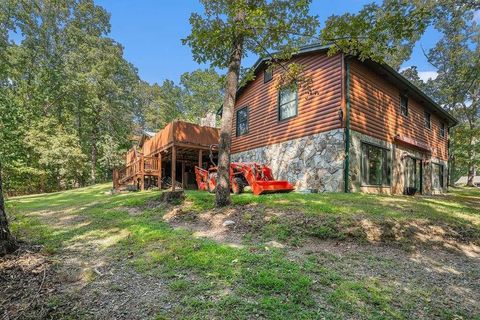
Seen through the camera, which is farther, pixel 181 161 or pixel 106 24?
pixel 106 24

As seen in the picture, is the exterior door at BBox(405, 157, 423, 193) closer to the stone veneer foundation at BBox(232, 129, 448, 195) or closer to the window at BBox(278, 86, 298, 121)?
the stone veneer foundation at BBox(232, 129, 448, 195)

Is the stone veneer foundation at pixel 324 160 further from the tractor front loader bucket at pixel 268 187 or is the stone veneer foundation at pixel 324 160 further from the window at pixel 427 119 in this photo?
the window at pixel 427 119

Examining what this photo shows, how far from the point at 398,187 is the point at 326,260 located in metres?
10.4

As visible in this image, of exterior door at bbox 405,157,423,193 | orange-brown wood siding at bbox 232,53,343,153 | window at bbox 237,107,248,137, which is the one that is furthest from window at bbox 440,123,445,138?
window at bbox 237,107,248,137

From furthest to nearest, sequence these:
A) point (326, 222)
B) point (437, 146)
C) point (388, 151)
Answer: point (437, 146) → point (388, 151) → point (326, 222)

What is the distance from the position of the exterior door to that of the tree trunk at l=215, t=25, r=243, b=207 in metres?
10.1

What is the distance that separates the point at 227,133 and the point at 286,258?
14.2ft

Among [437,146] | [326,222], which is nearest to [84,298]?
[326,222]

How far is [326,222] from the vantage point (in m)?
5.59

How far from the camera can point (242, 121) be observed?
50.4 feet

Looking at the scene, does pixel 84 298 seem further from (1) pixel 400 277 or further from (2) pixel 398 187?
(2) pixel 398 187

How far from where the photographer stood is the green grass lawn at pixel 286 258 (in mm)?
2826

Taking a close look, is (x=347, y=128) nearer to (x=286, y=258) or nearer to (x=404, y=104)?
(x=404, y=104)

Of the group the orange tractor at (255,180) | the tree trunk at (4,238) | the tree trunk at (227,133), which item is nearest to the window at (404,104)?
the orange tractor at (255,180)
